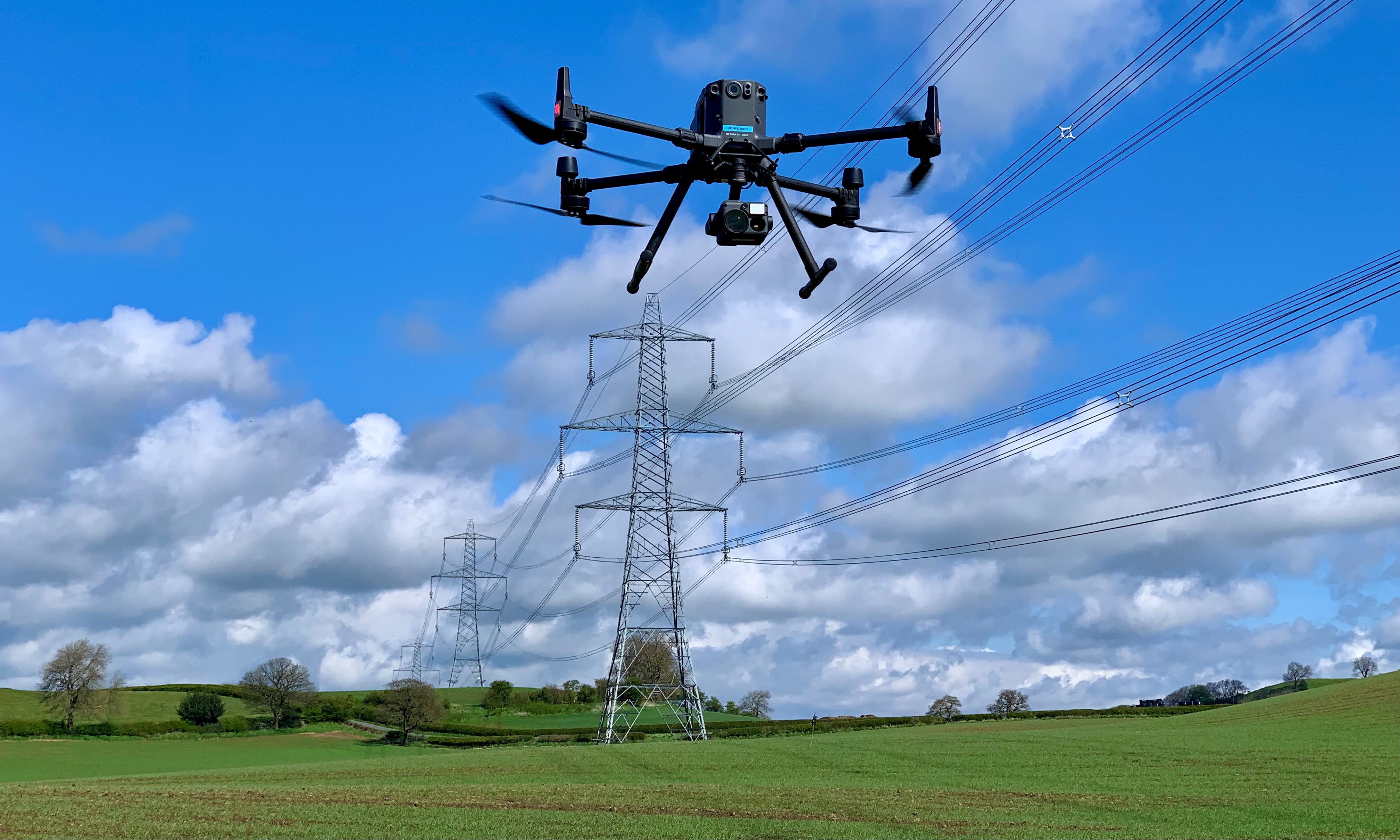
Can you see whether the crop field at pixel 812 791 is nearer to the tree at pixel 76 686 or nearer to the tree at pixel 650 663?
the tree at pixel 650 663

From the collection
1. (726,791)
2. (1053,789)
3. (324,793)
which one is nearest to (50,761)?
(324,793)

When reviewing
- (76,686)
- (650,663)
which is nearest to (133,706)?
(76,686)

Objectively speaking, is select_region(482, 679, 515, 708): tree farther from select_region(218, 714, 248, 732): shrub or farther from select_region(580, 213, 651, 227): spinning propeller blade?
select_region(580, 213, 651, 227): spinning propeller blade

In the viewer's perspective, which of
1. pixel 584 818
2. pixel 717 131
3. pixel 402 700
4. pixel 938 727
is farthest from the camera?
pixel 402 700

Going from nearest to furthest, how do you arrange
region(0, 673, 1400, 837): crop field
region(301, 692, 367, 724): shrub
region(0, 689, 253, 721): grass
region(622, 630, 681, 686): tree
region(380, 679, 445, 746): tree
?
1. region(0, 673, 1400, 837): crop field
2. region(622, 630, 681, 686): tree
3. region(380, 679, 445, 746): tree
4. region(0, 689, 253, 721): grass
5. region(301, 692, 367, 724): shrub

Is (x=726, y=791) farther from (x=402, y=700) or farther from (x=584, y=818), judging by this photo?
(x=402, y=700)

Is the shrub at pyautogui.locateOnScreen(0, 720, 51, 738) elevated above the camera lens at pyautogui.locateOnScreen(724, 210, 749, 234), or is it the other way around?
the camera lens at pyautogui.locateOnScreen(724, 210, 749, 234)

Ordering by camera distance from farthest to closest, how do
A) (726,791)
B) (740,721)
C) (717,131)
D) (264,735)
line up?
1. (264,735)
2. (740,721)
3. (726,791)
4. (717,131)

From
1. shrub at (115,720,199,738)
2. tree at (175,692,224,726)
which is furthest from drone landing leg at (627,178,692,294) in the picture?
tree at (175,692,224,726)
